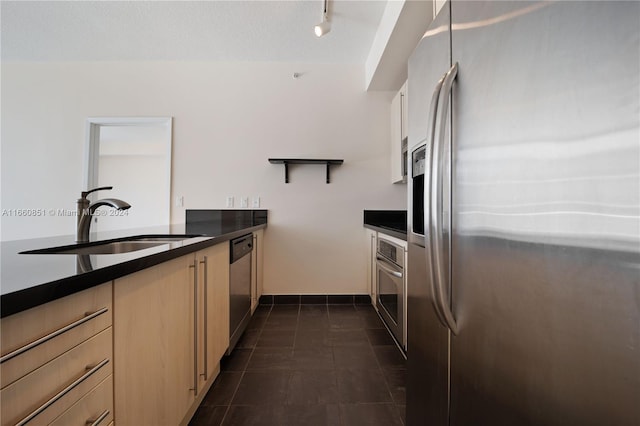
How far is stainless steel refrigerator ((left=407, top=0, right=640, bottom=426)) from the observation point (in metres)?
0.39

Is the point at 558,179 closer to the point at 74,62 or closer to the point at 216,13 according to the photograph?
the point at 216,13

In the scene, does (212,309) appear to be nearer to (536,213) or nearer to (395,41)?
(536,213)

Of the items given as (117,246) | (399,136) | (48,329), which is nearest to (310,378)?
(117,246)

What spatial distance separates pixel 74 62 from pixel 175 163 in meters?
1.62

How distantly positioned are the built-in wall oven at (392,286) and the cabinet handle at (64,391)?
4.77 feet

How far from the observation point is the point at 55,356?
0.58 m

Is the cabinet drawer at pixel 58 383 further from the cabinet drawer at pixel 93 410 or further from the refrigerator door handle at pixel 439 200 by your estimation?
the refrigerator door handle at pixel 439 200

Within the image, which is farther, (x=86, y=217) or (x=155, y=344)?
(x=86, y=217)

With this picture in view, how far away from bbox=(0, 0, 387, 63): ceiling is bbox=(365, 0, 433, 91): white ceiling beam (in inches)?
5.9

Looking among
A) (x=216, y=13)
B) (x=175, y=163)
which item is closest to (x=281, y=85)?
(x=216, y=13)

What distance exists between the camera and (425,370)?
1000 millimetres

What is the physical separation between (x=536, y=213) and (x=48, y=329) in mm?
988

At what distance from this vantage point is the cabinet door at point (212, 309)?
4.53 feet

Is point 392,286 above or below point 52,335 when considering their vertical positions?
below
